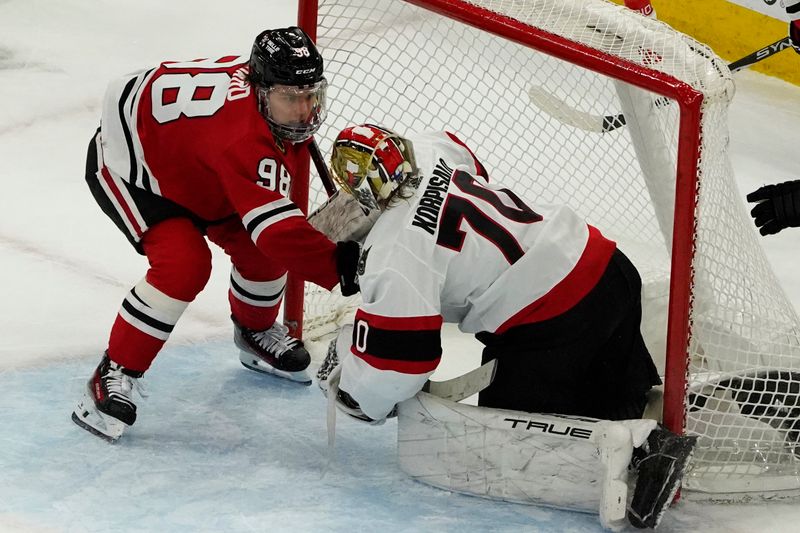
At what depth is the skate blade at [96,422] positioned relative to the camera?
252cm

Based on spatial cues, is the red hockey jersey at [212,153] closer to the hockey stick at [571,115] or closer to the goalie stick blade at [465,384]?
the goalie stick blade at [465,384]

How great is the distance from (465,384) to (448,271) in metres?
0.31

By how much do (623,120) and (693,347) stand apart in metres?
0.89

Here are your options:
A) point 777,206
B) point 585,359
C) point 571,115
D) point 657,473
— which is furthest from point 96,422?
point 777,206

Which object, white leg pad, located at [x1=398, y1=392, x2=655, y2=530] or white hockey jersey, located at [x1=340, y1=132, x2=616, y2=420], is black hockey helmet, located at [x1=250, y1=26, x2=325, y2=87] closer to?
white hockey jersey, located at [x1=340, y1=132, x2=616, y2=420]

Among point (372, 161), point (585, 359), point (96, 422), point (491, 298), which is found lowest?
point (96, 422)

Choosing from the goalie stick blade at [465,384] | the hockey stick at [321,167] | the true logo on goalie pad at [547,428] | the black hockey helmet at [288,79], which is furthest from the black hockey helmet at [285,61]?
the true logo on goalie pad at [547,428]

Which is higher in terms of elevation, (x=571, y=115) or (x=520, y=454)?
(x=571, y=115)

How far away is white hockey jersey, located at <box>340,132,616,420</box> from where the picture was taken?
7.18 ft

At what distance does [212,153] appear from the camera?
7.84ft

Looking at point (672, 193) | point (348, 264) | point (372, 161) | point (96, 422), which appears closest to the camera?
point (372, 161)

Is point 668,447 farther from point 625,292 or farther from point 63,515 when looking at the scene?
point 63,515

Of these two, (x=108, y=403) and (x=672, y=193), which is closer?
(x=108, y=403)

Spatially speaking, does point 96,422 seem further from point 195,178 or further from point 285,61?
point 285,61
